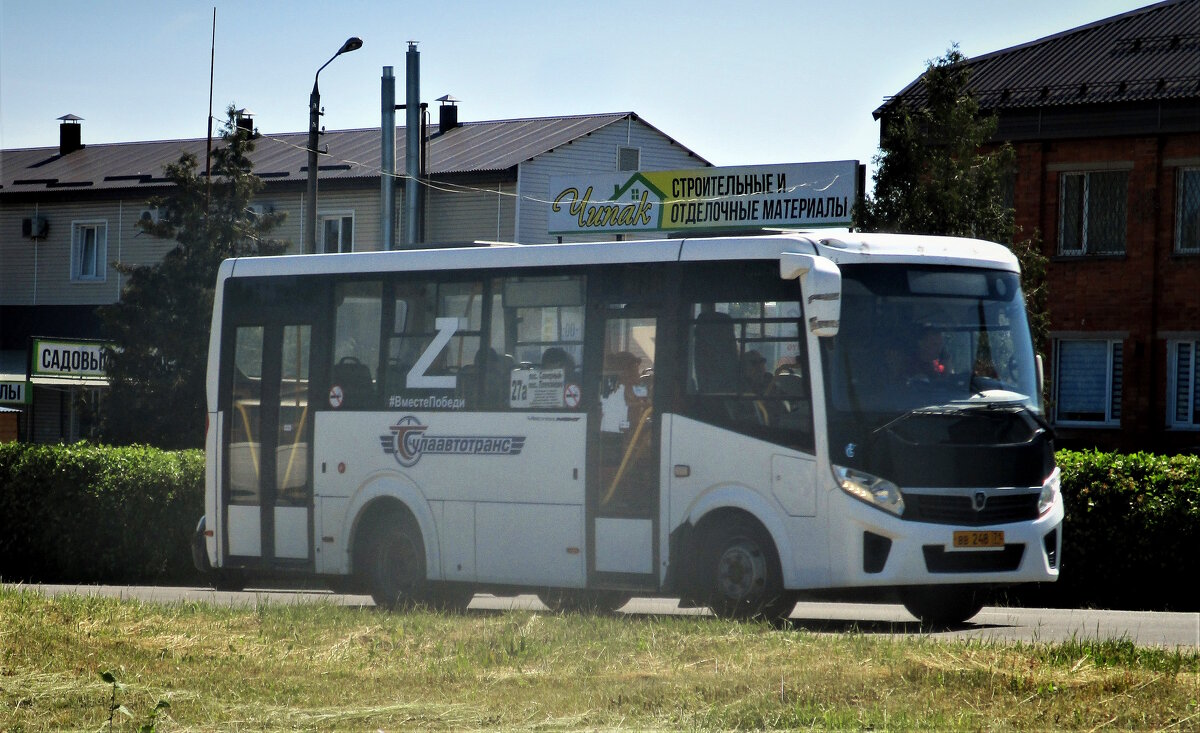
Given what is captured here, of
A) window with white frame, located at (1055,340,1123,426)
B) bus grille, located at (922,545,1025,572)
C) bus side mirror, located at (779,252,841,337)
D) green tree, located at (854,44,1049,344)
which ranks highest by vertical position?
green tree, located at (854,44,1049,344)

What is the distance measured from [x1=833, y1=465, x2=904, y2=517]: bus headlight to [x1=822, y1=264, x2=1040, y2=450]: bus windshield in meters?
0.25

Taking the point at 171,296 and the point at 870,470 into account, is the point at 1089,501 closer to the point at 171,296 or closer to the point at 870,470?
the point at 870,470

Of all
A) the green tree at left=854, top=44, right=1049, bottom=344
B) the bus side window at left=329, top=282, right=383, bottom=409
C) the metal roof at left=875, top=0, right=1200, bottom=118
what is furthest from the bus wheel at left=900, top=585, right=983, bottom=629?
the metal roof at left=875, top=0, right=1200, bottom=118

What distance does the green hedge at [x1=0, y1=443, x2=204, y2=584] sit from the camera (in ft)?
72.6

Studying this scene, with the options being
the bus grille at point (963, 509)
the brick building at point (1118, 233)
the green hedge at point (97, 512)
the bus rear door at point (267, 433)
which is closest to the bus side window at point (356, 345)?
the bus rear door at point (267, 433)

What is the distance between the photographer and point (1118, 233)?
30609mm

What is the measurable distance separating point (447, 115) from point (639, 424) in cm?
3463

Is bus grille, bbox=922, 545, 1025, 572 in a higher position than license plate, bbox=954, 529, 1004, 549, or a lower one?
lower

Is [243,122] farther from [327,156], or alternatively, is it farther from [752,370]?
[752,370]

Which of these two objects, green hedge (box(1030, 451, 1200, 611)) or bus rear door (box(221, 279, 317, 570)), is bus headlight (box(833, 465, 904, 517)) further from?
bus rear door (box(221, 279, 317, 570))

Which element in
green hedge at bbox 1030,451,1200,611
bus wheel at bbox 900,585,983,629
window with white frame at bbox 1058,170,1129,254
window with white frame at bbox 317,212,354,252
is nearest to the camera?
bus wheel at bbox 900,585,983,629

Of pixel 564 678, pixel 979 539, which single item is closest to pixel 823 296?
pixel 979 539

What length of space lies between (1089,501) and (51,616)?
34.2ft

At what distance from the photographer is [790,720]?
7750 mm
